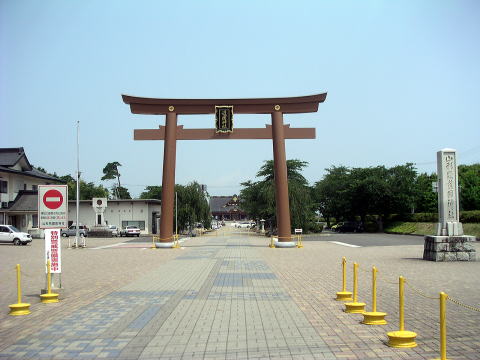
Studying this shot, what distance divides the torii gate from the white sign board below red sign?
20610 mm

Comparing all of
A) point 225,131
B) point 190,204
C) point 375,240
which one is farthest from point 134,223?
point 225,131

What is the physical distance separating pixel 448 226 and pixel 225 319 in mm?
15528

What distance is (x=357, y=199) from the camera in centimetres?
6800

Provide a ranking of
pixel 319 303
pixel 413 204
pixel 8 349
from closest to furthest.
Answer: pixel 8 349 → pixel 319 303 → pixel 413 204

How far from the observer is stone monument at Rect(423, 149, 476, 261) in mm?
21703

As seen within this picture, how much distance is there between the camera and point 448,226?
72.1 feet

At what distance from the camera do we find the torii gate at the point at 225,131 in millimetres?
33938

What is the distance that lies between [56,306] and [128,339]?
4128 millimetres

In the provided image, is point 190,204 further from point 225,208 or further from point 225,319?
point 225,208

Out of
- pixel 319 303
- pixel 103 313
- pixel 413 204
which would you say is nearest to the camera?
pixel 103 313

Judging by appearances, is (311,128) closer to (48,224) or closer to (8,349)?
(48,224)

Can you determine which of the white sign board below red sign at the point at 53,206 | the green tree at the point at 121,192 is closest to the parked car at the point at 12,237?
the white sign board below red sign at the point at 53,206

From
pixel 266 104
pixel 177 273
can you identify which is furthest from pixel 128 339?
pixel 266 104

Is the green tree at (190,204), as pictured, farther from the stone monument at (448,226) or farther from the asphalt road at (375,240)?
the stone monument at (448,226)
